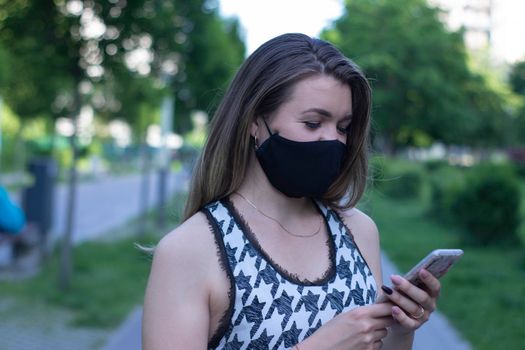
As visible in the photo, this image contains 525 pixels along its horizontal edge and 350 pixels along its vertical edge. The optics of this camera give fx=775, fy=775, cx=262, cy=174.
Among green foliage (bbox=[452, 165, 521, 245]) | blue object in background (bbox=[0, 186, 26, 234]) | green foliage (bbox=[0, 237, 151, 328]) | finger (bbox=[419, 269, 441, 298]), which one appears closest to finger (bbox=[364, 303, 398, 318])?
finger (bbox=[419, 269, 441, 298])

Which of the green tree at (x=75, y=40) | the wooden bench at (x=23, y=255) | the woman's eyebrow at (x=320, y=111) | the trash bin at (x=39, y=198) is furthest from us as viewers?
the trash bin at (x=39, y=198)

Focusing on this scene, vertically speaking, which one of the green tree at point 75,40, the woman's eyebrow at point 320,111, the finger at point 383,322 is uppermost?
the green tree at point 75,40

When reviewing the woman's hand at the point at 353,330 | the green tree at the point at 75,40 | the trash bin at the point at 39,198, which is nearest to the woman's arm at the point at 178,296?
the woman's hand at the point at 353,330

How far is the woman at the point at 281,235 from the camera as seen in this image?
168cm

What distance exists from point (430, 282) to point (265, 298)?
0.36 m

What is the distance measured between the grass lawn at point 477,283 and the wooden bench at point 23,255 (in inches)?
164

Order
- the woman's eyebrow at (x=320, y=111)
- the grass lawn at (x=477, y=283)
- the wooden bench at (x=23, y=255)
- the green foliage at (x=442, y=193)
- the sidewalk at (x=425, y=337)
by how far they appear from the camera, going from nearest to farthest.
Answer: the woman's eyebrow at (x=320, y=111) < the sidewalk at (x=425, y=337) < the grass lawn at (x=477, y=283) < the wooden bench at (x=23, y=255) < the green foliage at (x=442, y=193)

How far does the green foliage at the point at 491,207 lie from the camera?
1221 cm

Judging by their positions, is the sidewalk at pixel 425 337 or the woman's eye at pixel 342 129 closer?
the woman's eye at pixel 342 129

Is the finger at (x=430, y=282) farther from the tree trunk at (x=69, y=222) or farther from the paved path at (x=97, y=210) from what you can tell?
the paved path at (x=97, y=210)

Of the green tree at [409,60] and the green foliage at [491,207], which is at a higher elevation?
the green tree at [409,60]

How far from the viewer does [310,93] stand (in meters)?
1.83

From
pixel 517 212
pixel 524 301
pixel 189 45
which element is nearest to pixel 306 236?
pixel 524 301

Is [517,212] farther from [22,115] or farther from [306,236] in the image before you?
[22,115]
